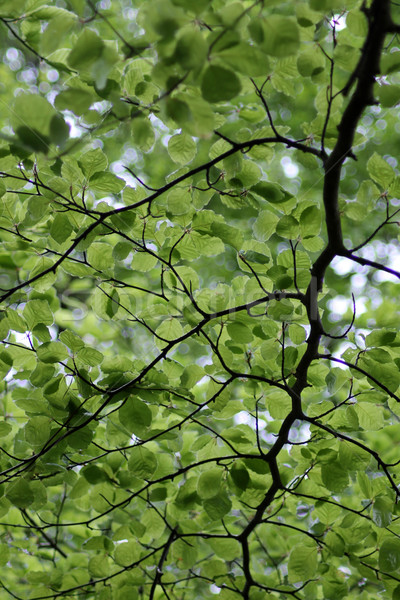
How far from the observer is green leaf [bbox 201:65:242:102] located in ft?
2.35

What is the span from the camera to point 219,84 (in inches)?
28.5

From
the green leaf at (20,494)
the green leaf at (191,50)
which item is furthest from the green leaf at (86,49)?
the green leaf at (20,494)

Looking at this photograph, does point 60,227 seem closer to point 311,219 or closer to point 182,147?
point 182,147

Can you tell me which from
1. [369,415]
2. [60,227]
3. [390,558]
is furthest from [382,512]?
[60,227]

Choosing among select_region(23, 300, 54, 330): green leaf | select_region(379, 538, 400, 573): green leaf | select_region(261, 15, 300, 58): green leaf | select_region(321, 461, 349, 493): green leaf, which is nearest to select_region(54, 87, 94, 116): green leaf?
select_region(261, 15, 300, 58): green leaf

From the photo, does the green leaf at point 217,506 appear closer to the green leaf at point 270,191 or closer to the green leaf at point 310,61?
the green leaf at point 270,191

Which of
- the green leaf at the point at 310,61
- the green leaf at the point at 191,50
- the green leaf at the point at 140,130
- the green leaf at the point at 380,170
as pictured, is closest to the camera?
the green leaf at the point at 191,50

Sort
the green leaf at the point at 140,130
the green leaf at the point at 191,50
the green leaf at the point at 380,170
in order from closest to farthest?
the green leaf at the point at 191,50 → the green leaf at the point at 140,130 → the green leaf at the point at 380,170

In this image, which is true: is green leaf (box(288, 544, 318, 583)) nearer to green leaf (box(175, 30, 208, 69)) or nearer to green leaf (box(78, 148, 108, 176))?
green leaf (box(78, 148, 108, 176))

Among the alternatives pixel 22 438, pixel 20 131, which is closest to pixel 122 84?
pixel 20 131

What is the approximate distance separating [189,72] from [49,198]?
0.54m

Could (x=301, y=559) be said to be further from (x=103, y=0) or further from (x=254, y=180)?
(x=103, y=0)

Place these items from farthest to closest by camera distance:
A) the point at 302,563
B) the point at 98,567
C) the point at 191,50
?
the point at 98,567 → the point at 302,563 → the point at 191,50

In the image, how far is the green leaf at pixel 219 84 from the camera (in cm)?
72
